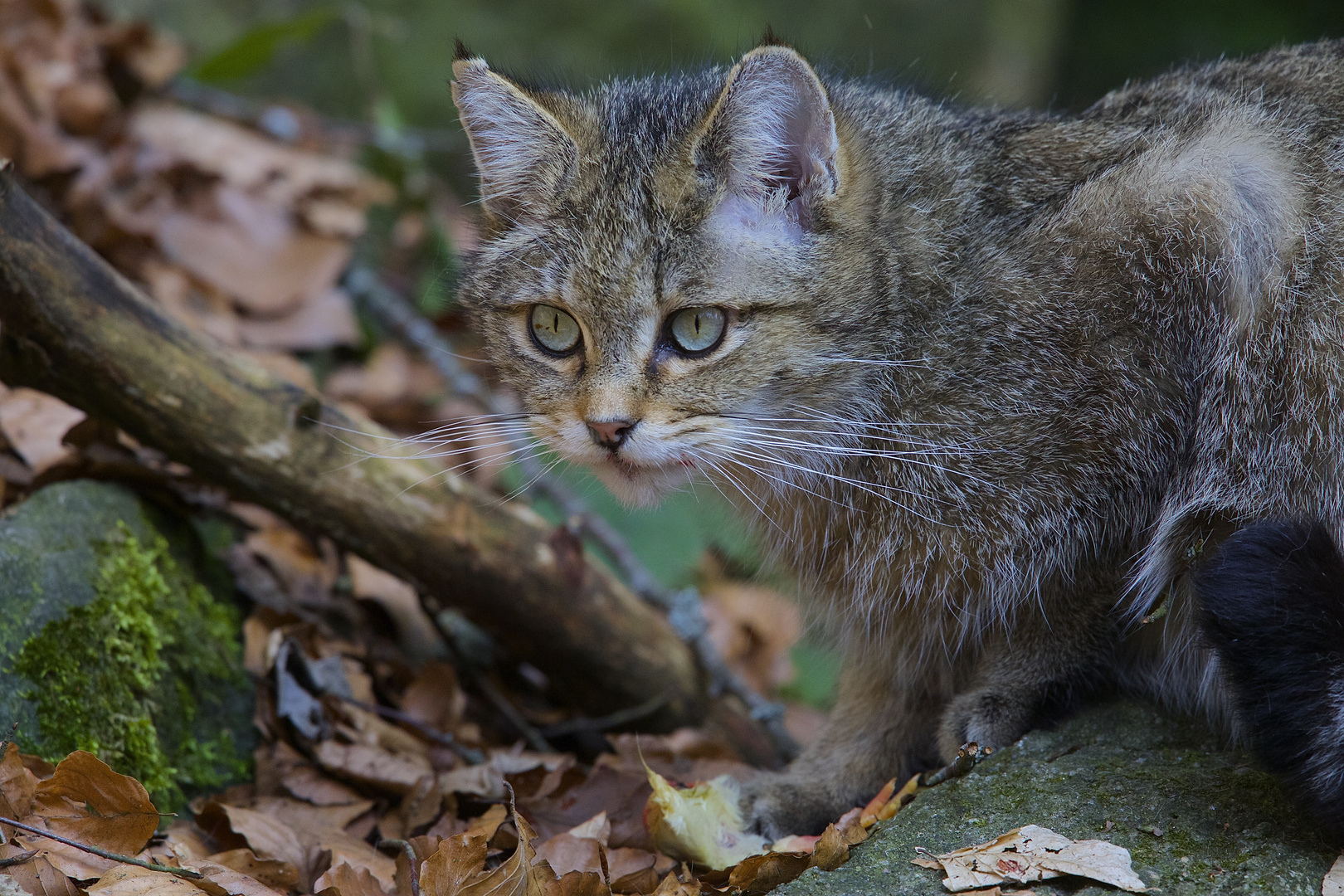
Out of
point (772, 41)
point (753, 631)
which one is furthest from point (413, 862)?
point (753, 631)

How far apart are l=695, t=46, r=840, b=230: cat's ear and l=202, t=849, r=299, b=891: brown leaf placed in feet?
5.79

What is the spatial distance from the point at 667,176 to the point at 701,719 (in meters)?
1.74

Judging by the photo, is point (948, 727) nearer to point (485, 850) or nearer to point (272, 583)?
point (485, 850)

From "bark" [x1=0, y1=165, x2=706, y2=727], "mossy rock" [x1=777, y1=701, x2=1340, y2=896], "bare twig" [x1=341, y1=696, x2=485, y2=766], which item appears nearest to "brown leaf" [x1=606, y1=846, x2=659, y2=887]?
"mossy rock" [x1=777, y1=701, x2=1340, y2=896]

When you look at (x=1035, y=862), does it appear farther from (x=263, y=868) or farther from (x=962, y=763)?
(x=263, y=868)

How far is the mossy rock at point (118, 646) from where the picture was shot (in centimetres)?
237

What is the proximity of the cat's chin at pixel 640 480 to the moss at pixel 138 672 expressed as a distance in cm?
111

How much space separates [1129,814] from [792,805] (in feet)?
2.85

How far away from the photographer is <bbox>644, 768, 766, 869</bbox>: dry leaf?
2529mm

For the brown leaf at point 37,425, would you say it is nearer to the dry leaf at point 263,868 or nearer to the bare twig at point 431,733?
the bare twig at point 431,733

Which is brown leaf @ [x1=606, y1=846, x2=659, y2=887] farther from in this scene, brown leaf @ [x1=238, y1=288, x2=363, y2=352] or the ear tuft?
brown leaf @ [x1=238, y1=288, x2=363, y2=352]

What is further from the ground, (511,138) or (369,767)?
(511,138)

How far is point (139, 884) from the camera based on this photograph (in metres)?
2.02

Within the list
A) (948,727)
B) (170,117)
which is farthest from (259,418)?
(170,117)
